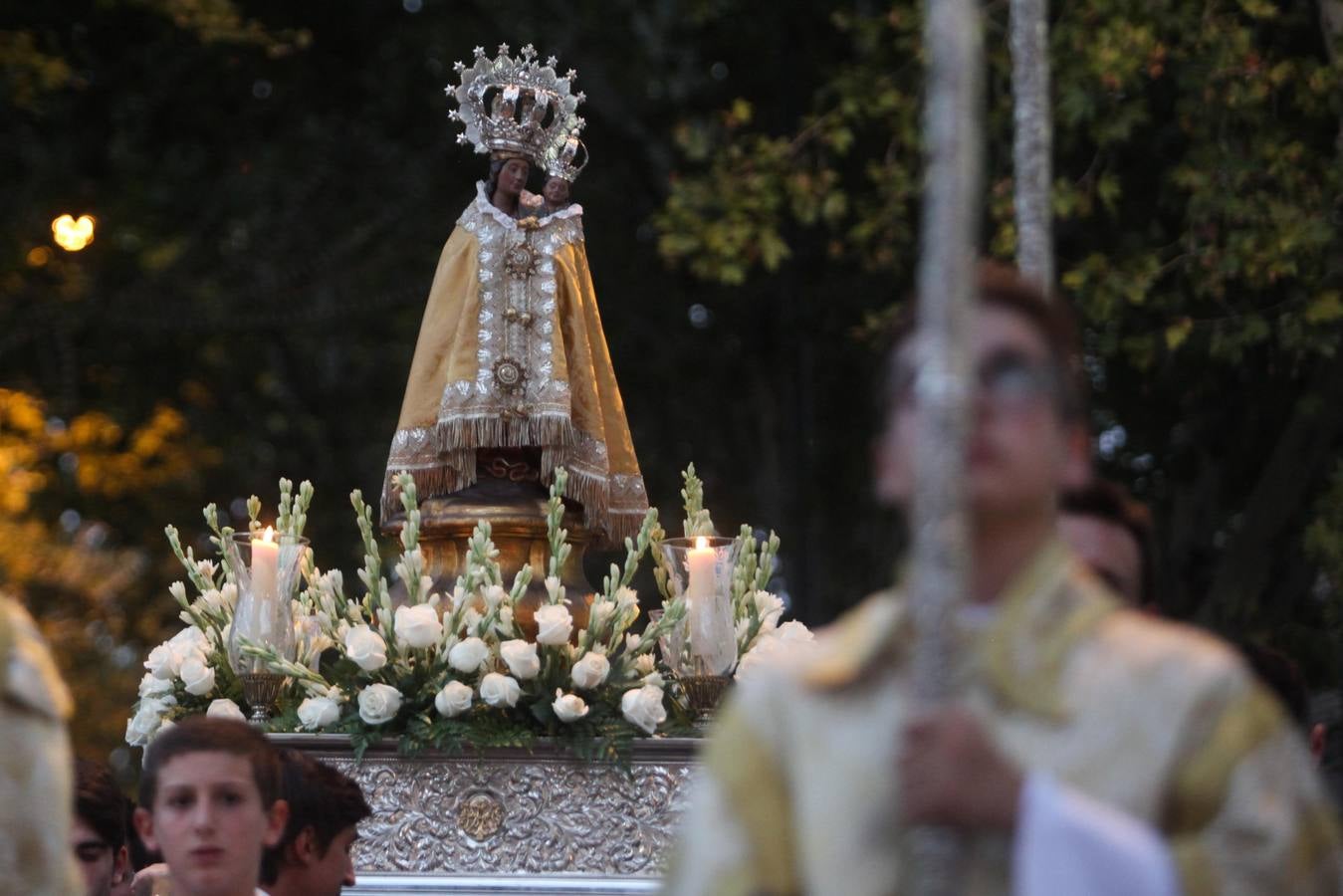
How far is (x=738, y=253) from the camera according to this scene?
13.5 metres

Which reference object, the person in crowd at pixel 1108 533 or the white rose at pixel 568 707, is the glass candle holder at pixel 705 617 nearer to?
the white rose at pixel 568 707

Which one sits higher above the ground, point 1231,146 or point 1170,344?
point 1231,146

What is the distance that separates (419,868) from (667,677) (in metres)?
0.83

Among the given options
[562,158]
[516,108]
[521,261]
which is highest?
[516,108]

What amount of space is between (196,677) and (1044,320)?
456cm

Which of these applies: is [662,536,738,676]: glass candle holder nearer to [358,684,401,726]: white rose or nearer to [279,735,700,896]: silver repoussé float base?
[279,735,700,896]: silver repoussé float base

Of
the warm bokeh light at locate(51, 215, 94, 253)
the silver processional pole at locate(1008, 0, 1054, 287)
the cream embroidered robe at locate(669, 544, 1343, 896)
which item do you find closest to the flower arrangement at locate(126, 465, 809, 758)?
the silver processional pole at locate(1008, 0, 1054, 287)

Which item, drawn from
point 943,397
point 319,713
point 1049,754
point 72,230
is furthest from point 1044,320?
point 72,230

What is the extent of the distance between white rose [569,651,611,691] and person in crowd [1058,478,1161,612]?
9.52 feet

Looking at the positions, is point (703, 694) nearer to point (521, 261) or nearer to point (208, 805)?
point (521, 261)

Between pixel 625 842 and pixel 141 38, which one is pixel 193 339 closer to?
pixel 141 38

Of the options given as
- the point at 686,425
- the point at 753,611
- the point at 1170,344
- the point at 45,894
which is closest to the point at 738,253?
the point at 1170,344

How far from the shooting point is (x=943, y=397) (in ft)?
7.57

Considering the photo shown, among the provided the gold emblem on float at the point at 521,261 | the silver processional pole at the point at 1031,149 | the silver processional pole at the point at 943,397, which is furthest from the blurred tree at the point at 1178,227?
the silver processional pole at the point at 943,397
